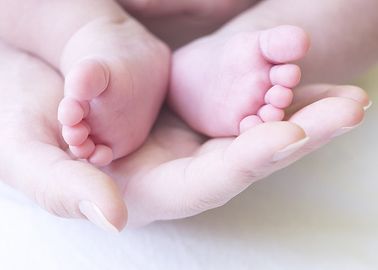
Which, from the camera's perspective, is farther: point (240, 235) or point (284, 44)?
point (240, 235)

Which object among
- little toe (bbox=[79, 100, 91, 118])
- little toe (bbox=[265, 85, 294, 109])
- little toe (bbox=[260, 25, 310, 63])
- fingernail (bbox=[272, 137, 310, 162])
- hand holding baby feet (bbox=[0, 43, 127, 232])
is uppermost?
little toe (bbox=[260, 25, 310, 63])

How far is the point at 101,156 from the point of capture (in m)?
0.53

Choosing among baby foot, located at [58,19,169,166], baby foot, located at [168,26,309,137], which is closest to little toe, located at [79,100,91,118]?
baby foot, located at [58,19,169,166]

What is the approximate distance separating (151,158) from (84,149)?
0.28 ft

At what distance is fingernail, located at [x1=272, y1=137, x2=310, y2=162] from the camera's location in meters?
0.43

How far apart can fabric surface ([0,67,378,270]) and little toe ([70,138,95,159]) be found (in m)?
0.12

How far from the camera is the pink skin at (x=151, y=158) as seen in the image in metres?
0.45

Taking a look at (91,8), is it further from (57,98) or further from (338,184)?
(338,184)

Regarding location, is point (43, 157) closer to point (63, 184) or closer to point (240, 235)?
point (63, 184)

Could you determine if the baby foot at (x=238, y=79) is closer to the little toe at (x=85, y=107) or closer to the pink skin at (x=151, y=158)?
the pink skin at (x=151, y=158)

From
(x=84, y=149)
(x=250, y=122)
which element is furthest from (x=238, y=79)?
(x=84, y=149)

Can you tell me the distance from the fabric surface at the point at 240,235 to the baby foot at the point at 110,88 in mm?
99

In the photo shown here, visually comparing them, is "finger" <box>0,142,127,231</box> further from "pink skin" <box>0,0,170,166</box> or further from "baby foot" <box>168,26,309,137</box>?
"baby foot" <box>168,26,309,137</box>

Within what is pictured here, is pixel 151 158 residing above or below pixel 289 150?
below
